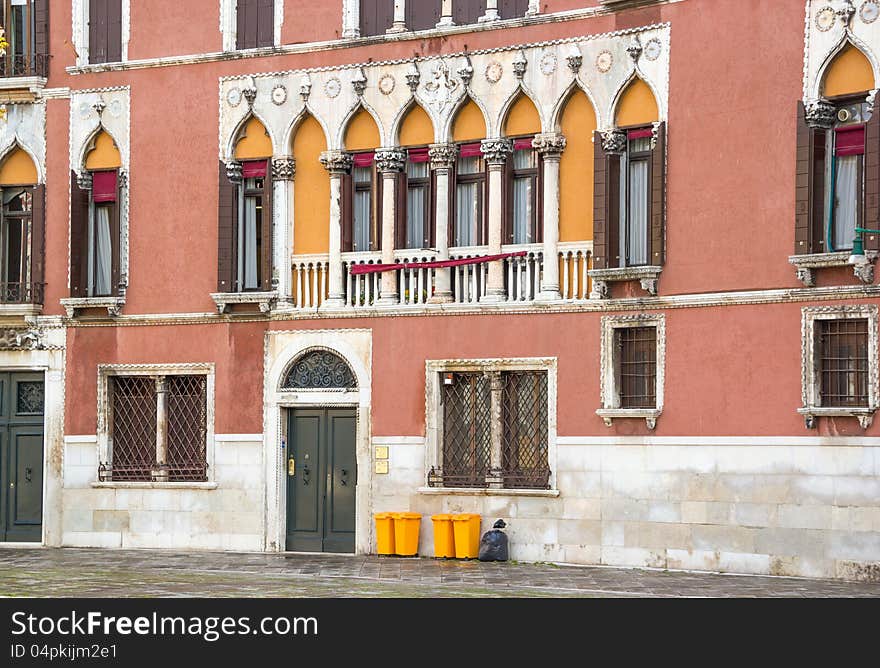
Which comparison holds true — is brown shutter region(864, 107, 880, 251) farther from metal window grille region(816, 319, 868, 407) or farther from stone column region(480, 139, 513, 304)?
stone column region(480, 139, 513, 304)

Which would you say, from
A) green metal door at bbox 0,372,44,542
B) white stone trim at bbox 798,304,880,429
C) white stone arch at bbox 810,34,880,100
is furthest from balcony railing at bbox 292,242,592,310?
green metal door at bbox 0,372,44,542

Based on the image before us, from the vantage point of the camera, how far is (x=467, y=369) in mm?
29594

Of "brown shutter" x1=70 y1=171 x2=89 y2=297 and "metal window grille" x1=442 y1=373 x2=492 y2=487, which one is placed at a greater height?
"brown shutter" x1=70 y1=171 x2=89 y2=297

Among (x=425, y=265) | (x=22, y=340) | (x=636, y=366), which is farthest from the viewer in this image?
(x=22, y=340)

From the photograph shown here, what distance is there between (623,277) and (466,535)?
15.3ft

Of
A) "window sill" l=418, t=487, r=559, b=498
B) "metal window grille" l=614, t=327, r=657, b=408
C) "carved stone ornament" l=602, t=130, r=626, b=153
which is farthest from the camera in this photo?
"window sill" l=418, t=487, r=559, b=498

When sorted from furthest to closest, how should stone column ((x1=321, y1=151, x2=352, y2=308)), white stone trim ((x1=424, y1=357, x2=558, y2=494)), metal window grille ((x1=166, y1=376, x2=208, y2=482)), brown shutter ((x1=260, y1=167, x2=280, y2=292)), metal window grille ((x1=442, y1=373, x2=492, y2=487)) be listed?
metal window grille ((x1=166, y1=376, x2=208, y2=482)), brown shutter ((x1=260, y1=167, x2=280, y2=292)), stone column ((x1=321, y1=151, x2=352, y2=308)), metal window grille ((x1=442, y1=373, x2=492, y2=487)), white stone trim ((x1=424, y1=357, x2=558, y2=494))

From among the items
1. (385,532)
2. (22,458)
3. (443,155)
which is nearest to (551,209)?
(443,155)

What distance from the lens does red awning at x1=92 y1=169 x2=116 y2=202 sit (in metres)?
32.6

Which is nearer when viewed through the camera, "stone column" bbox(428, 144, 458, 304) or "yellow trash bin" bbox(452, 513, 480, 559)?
"yellow trash bin" bbox(452, 513, 480, 559)

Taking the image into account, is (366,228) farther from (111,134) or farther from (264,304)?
(111,134)

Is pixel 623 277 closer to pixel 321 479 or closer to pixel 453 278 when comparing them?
pixel 453 278

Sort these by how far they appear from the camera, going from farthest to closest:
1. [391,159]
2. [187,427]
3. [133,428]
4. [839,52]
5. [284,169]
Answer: [133,428], [187,427], [284,169], [391,159], [839,52]

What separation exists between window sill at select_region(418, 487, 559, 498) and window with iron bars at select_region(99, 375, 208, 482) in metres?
4.26
